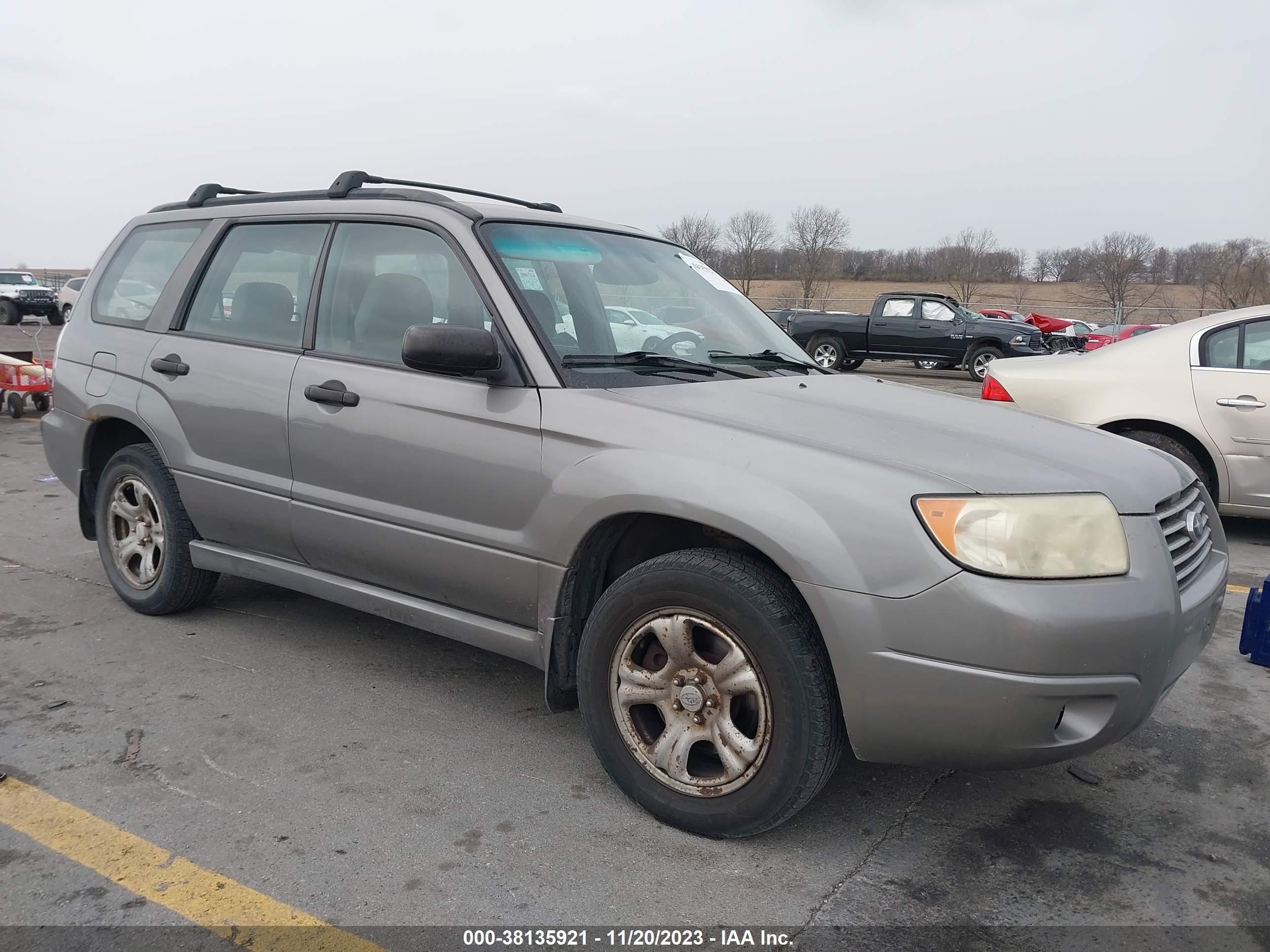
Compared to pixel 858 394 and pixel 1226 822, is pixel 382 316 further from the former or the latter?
pixel 1226 822

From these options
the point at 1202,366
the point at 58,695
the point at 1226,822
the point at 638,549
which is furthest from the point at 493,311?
the point at 1202,366

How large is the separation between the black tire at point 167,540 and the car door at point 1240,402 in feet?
18.6

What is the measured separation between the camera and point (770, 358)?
367cm

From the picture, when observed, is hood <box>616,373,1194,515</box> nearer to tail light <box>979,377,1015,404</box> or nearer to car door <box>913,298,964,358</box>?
tail light <box>979,377,1015,404</box>

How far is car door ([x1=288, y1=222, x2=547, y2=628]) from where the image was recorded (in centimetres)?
300

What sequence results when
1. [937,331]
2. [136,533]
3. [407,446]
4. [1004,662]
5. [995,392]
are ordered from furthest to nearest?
[937,331] → [995,392] → [136,533] → [407,446] → [1004,662]

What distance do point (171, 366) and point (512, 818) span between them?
2401 millimetres

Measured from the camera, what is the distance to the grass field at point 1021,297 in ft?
137

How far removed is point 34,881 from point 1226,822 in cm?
325

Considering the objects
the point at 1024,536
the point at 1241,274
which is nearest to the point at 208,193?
the point at 1024,536

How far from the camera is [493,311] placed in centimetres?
314

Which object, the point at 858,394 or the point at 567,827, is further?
the point at 858,394

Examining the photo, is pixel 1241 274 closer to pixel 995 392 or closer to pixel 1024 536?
pixel 995 392

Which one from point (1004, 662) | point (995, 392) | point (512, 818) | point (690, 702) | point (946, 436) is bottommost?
point (512, 818)
